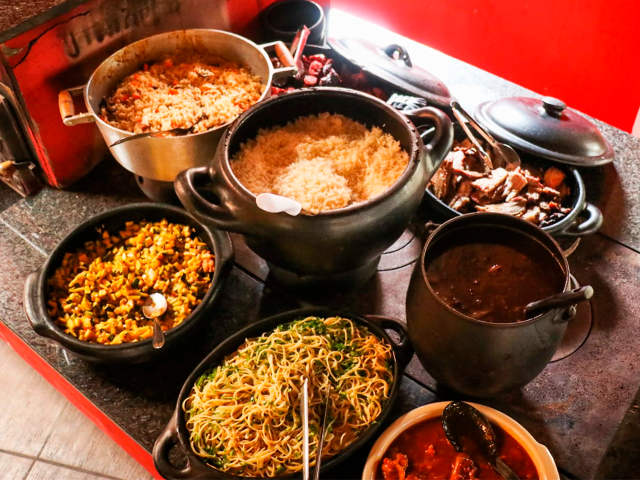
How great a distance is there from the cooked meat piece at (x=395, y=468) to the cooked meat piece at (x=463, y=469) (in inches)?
4.4

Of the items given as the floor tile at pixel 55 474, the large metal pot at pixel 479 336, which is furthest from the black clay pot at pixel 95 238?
the floor tile at pixel 55 474

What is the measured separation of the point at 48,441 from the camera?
2197mm

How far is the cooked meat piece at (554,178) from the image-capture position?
1945mm

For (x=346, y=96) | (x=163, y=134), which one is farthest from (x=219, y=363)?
(x=346, y=96)

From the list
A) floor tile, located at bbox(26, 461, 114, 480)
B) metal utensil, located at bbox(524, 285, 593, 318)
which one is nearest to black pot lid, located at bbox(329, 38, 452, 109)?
metal utensil, located at bbox(524, 285, 593, 318)

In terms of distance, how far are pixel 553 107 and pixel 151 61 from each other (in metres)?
1.50

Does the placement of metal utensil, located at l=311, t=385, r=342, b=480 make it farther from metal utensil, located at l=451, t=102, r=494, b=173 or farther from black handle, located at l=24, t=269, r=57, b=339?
metal utensil, located at l=451, t=102, r=494, b=173

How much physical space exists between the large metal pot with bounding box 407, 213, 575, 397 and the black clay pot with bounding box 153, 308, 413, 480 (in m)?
0.10

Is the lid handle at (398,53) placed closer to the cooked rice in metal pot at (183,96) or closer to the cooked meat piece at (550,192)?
the cooked rice in metal pot at (183,96)

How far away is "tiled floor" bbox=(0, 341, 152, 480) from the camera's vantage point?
6.94ft

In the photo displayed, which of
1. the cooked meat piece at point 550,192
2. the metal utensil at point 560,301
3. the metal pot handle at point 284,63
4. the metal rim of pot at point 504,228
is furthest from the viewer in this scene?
the metal pot handle at point 284,63

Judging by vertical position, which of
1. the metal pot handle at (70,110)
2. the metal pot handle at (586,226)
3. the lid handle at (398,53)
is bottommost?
the metal pot handle at (586,226)

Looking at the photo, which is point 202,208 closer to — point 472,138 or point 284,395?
point 284,395

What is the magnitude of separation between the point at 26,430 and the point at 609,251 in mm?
2308
